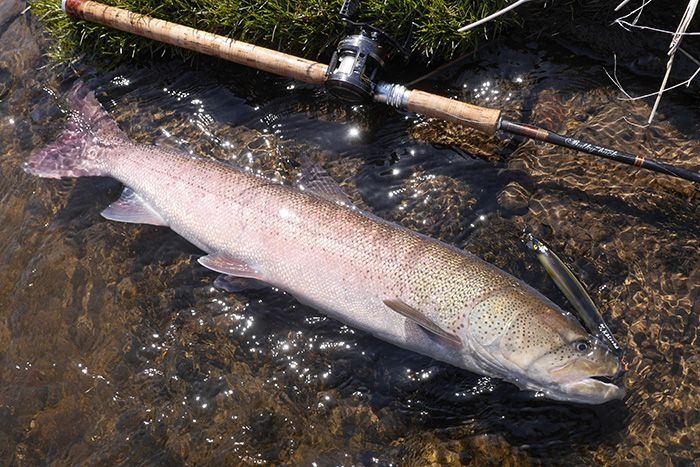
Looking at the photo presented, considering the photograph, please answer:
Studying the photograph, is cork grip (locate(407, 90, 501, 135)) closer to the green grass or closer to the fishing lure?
Result: the green grass

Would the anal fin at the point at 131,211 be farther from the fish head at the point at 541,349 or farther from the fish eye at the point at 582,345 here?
the fish eye at the point at 582,345

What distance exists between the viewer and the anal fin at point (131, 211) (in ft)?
13.8

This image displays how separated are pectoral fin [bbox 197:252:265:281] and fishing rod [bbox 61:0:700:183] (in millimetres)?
1717

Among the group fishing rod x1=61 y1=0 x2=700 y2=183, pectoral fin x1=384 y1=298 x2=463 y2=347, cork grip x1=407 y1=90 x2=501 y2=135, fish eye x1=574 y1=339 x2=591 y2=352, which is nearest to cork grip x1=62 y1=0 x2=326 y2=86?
fishing rod x1=61 y1=0 x2=700 y2=183

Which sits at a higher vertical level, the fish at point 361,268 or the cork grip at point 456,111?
the cork grip at point 456,111

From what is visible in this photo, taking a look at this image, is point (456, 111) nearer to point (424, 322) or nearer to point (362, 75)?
point (362, 75)

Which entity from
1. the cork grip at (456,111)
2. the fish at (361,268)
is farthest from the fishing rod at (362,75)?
the fish at (361,268)

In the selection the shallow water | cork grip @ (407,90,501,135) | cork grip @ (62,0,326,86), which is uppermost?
cork grip @ (407,90,501,135)

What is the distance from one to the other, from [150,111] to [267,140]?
Result: 4.52 feet

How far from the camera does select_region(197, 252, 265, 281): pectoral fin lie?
382 cm

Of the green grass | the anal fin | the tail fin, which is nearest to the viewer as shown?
the anal fin

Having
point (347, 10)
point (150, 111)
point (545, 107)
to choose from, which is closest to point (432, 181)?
point (545, 107)

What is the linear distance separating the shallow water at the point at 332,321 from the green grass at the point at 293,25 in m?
0.36

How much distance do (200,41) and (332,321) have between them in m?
2.94
